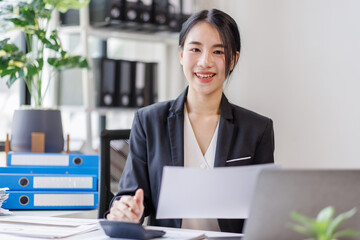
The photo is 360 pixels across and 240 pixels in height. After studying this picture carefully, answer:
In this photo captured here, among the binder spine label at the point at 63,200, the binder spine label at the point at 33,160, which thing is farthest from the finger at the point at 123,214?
the binder spine label at the point at 33,160

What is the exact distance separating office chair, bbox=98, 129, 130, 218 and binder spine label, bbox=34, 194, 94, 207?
2.7 inches

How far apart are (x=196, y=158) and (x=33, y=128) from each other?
3.47 feet

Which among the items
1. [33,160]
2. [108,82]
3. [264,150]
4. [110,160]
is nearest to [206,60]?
[264,150]

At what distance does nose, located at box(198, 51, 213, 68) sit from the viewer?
187cm

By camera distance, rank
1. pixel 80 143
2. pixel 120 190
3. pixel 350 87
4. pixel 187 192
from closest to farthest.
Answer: pixel 187 192 < pixel 120 190 < pixel 80 143 < pixel 350 87

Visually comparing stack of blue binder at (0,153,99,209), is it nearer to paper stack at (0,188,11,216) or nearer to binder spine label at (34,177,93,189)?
binder spine label at (34,177,93,189)

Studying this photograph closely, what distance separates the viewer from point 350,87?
135 inches

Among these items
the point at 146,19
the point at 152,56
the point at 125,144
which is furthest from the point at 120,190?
the point at 152,56

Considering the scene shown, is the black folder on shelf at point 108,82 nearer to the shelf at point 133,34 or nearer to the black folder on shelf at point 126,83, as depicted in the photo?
the black folder on shelf at point 126,83

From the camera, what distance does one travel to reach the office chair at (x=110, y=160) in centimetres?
209

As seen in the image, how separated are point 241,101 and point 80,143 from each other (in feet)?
4.13

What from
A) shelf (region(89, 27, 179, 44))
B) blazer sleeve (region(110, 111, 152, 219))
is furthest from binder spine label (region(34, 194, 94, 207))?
shelf (region(89, 27, 179, 44))

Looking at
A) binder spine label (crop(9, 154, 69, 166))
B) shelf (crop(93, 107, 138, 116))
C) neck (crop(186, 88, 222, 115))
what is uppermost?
neck (crop(186, 88, 222, 115))

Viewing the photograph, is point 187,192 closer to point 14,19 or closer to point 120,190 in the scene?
point 120,190
